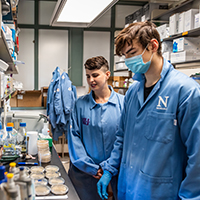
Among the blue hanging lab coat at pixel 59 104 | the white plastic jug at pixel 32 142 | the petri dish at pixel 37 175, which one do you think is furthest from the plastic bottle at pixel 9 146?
the blue hanging lab coat at pixel 59 104

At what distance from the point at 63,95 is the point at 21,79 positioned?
6.15 feet

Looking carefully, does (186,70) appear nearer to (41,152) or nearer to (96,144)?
(96,144)

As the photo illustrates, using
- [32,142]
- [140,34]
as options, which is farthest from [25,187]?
[32,142]

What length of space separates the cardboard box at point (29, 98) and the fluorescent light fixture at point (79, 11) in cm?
232

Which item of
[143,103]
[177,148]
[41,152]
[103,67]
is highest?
[103,67]

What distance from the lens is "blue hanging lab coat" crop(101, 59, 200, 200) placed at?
1269 mm

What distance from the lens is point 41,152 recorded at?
6.28 ft

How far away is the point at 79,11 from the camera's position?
9.05ft

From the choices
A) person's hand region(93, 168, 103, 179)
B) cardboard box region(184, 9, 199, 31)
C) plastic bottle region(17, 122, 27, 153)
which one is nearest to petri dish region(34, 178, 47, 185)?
person's hand region(93, 168, 103, 179)

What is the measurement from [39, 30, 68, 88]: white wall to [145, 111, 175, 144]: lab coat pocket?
493 centimetres

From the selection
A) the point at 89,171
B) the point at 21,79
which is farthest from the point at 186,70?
the point at 21,79

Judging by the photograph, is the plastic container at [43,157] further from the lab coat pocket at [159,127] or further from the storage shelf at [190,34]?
the storage shelf at [190,34]

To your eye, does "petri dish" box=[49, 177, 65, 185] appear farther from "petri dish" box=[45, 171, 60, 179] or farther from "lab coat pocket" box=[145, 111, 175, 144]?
"lab coat pocket" box=[145, 111, 175, 144]

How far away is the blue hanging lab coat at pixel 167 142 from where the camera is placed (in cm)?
127
